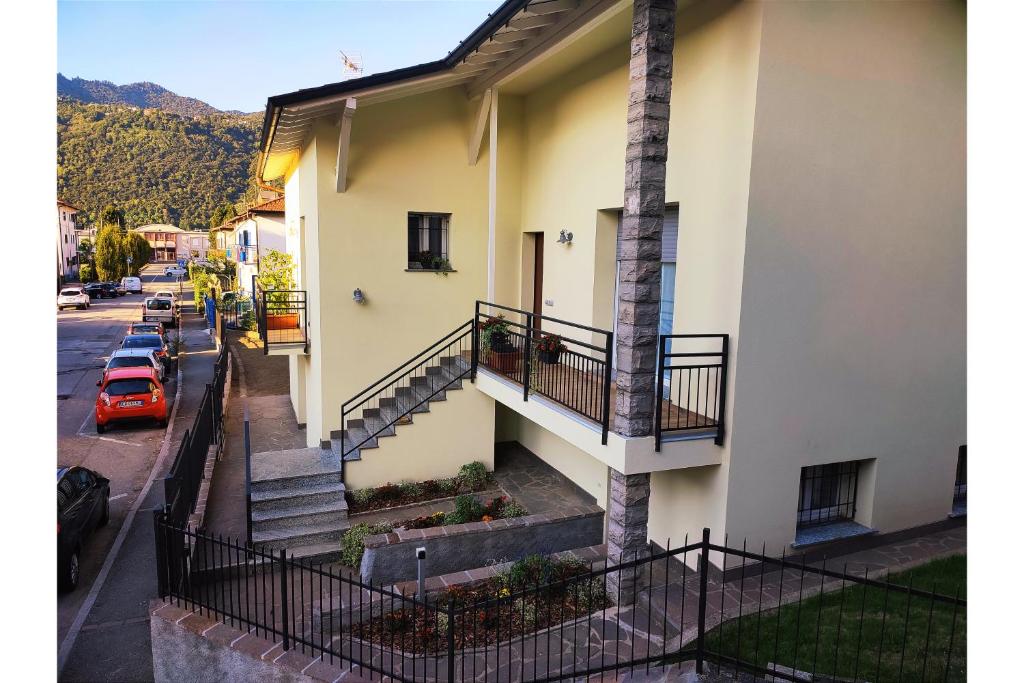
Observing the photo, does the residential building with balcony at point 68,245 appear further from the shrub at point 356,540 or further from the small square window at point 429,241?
the shrub at point 356,540

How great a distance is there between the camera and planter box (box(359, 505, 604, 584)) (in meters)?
8.35

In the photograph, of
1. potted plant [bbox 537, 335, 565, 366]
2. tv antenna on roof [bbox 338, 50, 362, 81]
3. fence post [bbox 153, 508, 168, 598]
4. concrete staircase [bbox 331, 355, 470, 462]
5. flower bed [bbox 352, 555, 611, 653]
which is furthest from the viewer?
tv antenna on roof [bbox 338, 50, 362, 81]

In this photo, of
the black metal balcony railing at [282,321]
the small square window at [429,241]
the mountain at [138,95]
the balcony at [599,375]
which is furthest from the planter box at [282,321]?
the mountain at [138,95]

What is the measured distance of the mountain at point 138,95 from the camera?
140 m

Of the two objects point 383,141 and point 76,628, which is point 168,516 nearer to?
point 76,628

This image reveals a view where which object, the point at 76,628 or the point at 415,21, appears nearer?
the point at 76,628

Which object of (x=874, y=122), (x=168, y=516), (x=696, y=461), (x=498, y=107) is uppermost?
(x=498, y=107)

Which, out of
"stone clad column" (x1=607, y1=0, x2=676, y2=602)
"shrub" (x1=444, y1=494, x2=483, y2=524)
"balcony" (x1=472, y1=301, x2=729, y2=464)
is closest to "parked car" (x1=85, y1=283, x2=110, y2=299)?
"balcony" (x1=472, y1=301, x2=729, y2=464)

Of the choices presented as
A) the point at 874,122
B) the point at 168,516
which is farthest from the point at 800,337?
the point at 168,516

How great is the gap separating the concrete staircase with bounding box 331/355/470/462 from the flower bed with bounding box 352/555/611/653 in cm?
359

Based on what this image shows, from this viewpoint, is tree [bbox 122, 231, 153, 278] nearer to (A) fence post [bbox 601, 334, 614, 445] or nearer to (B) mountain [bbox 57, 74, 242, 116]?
(A) fence post [bbox 601, 334, 614, 445]

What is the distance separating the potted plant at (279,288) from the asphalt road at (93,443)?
4187mm

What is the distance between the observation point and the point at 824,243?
7.85m

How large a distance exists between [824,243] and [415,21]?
2133cm
